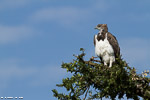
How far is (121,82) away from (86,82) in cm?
138

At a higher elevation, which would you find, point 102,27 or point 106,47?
point 102,27

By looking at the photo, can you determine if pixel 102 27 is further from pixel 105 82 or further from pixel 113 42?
pixel 105 82

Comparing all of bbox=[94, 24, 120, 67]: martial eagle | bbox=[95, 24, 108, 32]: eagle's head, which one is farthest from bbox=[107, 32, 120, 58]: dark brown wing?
bbox=[95, 24, 108, 32]: eagle's head

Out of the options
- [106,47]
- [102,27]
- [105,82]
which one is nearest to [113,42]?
[106,47]

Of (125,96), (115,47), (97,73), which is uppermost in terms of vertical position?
(115,47)

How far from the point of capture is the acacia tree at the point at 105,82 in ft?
38.8

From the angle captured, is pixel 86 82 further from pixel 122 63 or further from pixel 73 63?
pixel 122 63

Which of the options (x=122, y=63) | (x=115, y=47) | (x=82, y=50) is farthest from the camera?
(x=115, y=47)

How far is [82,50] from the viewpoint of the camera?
12211mm

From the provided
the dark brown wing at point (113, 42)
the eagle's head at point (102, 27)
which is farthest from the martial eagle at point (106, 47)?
the eagle's head at point (102, 27)

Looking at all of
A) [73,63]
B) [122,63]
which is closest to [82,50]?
[73,63]

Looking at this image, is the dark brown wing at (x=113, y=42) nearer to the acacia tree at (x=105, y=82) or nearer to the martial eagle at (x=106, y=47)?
the martial eagle at (x=106, y=47)

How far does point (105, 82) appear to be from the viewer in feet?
39.4

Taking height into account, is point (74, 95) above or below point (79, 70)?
below
